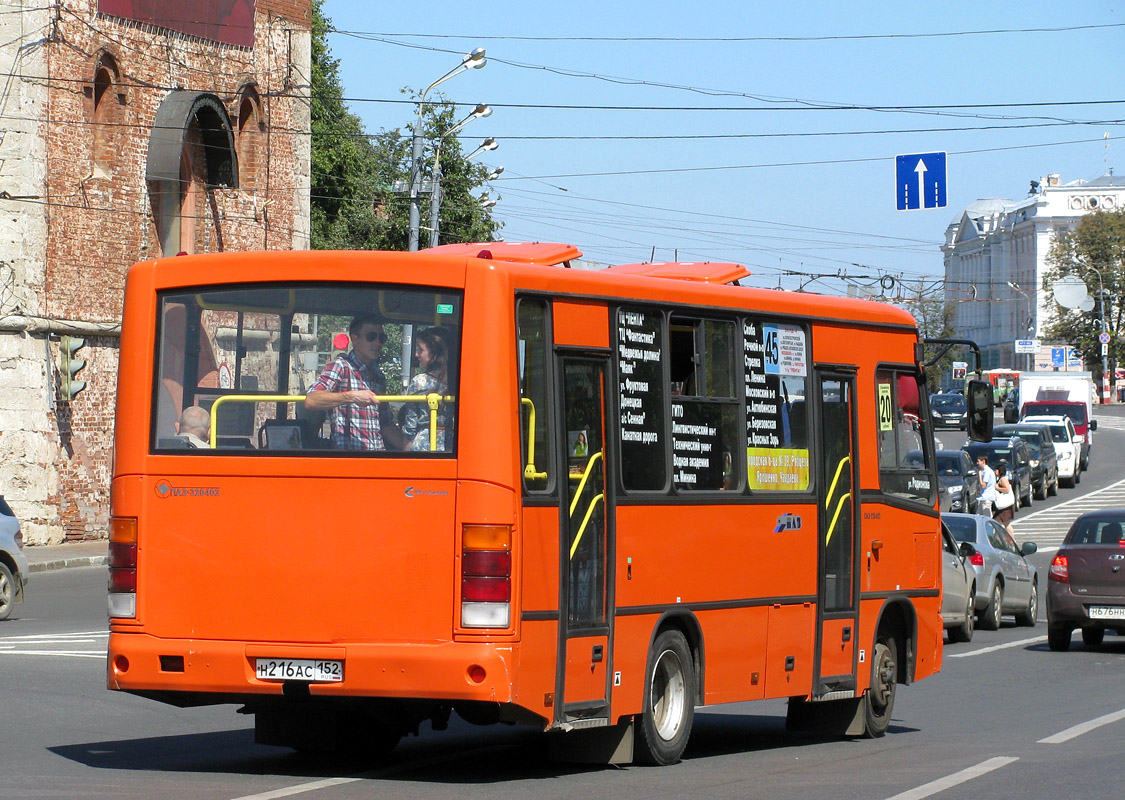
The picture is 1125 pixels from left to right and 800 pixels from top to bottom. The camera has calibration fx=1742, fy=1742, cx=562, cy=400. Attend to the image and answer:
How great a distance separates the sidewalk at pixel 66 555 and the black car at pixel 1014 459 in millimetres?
22236

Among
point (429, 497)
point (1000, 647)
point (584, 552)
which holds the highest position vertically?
point (429, 497)

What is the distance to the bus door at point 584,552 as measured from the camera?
882 cm

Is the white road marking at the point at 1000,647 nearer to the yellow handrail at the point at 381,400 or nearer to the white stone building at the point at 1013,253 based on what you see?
the yellow handrail at the point at 381,400

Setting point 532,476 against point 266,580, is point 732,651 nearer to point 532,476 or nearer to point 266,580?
point 532,476

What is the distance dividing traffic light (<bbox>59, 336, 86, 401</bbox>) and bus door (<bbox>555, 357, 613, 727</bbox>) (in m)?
23.8

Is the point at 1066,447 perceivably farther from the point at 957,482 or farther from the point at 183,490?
the point at 183,490

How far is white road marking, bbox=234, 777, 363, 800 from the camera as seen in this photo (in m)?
8.23

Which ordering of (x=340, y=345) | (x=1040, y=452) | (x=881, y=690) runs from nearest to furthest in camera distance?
(x=340, y=345) → (x=881, y=690) → (x=1040, y=452)

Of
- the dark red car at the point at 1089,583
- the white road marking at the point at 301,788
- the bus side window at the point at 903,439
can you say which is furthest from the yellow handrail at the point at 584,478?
the dark red car at the point at 1089,583

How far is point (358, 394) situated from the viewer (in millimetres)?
8641

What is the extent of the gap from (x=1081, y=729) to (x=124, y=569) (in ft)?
23.1

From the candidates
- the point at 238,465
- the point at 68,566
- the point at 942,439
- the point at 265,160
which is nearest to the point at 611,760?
the point at 238,465

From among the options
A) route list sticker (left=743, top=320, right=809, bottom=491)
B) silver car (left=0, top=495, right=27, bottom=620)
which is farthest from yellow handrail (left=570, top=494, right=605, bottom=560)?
silver car (left=0, top=495, right=27, bottom=620)

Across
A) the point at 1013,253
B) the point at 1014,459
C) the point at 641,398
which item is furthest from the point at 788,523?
the point at 1013,253
